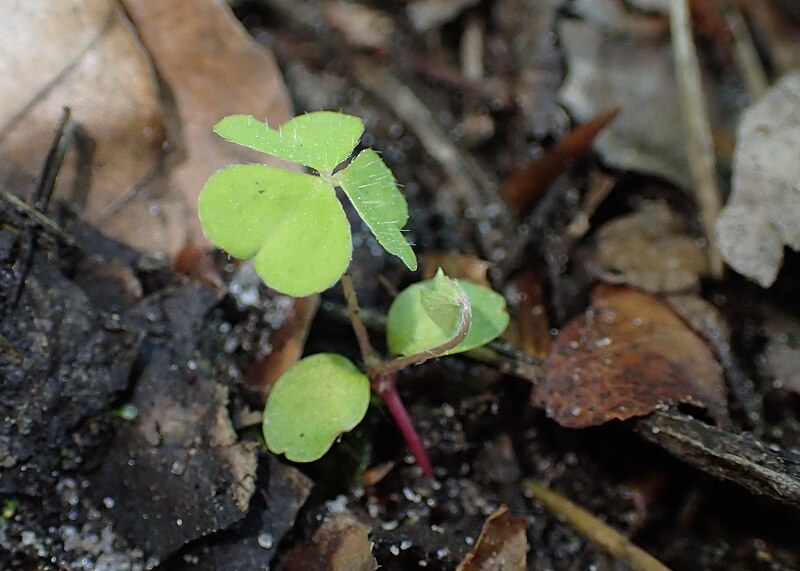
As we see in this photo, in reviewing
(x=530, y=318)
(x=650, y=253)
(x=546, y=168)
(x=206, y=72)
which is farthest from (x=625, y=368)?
(x=206, y=72)

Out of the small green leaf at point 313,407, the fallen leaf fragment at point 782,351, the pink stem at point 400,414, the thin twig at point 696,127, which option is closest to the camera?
the small green leaf at point 313,407

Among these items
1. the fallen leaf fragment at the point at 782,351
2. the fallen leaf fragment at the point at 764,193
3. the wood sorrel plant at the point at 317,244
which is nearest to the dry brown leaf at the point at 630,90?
the fallen leaf fragment at the point at 764,193

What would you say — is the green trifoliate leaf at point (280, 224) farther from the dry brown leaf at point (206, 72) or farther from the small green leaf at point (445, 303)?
the dry brown leaf at point (206, 72)

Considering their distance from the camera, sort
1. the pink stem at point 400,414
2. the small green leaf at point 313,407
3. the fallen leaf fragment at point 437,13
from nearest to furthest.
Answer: the small green leaf at point 313,407 < the pink stem at point 400,414 < the fallen leaf fragment at point 437,13

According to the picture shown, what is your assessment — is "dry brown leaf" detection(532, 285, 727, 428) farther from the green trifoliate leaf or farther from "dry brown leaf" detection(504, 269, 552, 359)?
the green trifoliate leaf

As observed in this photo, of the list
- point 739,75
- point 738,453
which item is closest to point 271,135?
point 738,453

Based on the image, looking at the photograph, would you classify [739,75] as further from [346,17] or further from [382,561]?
[382,561]

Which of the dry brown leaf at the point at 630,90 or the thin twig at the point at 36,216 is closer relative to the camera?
the thin twig at the point at 36,216

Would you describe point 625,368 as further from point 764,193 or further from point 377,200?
point 377,200

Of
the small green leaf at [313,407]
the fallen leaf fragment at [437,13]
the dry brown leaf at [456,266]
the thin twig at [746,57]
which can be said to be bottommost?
the dry brown leaf at [456,266]
